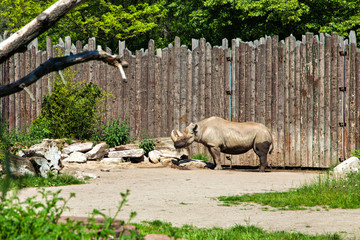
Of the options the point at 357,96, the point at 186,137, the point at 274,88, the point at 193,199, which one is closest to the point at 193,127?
the point at 186,137

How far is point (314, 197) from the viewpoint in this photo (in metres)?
6.99

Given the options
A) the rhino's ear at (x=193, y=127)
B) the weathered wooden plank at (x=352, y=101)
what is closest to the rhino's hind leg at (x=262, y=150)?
the rhino's ear at (x=193, y=127)

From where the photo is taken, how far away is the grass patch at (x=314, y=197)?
670cm

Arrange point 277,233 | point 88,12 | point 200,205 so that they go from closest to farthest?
point 277,233, point 200,205, point 88,12

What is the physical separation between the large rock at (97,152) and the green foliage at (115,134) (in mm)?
786

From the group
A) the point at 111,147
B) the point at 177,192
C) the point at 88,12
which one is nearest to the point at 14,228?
the point at 177,192

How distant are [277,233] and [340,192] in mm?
2473

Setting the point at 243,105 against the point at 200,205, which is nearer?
the point at 200,205

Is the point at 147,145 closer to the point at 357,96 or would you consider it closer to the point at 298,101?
the point at 298,101

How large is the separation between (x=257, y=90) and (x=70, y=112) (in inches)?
169

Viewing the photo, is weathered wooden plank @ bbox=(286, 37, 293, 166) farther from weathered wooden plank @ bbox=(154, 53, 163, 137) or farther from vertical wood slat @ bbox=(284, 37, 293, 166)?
weathered wooden plank @ bbox=(154, 53, 163, 137)

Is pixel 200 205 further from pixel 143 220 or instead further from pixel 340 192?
pixel 340 192

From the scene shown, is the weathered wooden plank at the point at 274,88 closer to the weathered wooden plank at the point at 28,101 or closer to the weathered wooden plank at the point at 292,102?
the weathered wooden plank at the point at 292,102

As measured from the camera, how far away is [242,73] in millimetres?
12156
